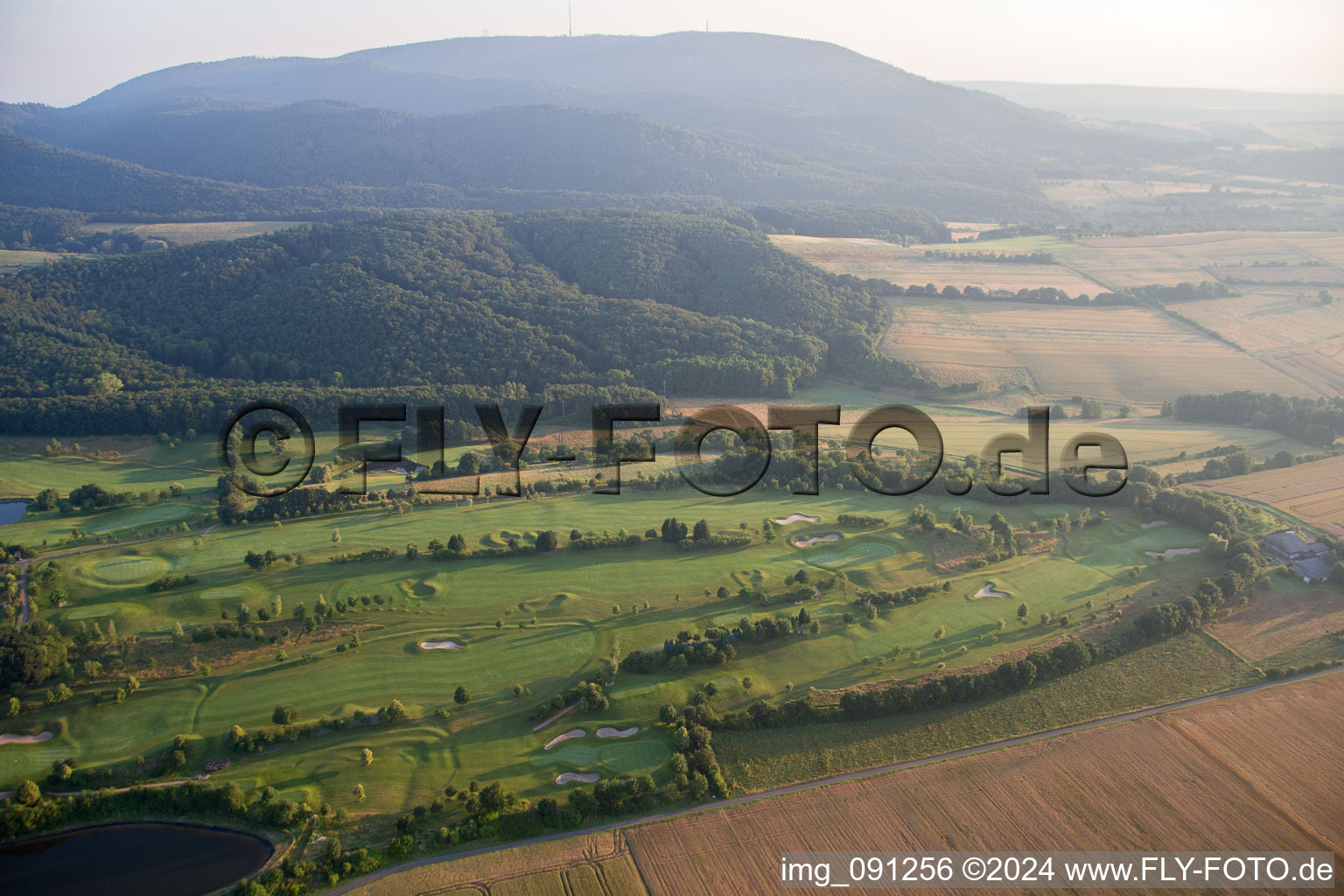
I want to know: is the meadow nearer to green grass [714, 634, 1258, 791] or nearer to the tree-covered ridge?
green grass [714, 634, 1258, 791]

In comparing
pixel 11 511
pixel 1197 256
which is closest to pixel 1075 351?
pixel 1197 256

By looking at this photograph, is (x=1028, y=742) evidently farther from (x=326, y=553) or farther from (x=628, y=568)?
(x=326, y=553)

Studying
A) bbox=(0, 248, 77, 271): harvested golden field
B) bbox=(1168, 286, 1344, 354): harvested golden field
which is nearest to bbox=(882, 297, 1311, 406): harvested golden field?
bbox=(1168, 286, 1344, 354): harvested golden field

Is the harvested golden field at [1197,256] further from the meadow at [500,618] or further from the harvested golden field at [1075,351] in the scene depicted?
the meadow at [500,618]

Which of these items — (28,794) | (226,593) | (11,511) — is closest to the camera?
(28,794)

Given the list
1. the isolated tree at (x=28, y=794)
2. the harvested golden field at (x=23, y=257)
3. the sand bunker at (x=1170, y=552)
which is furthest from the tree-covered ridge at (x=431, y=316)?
the isolated tree at (x=28, y=794)

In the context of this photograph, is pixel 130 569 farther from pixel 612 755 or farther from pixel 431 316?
pixel 431 316
